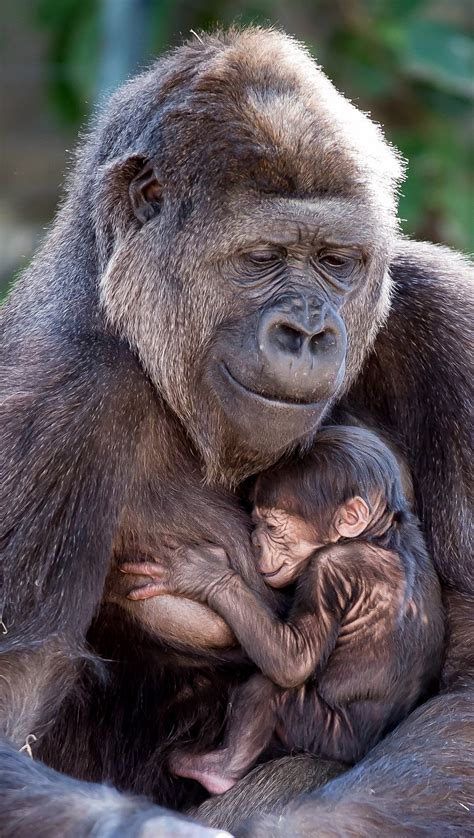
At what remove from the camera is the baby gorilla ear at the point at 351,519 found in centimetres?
469

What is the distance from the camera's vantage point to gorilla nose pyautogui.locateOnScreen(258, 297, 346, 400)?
14.0 ft

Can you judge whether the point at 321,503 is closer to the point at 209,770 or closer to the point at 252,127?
the point at 209,770

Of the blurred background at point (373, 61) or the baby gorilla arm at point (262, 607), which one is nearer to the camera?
the baby gorilla arm at point (262, 607)

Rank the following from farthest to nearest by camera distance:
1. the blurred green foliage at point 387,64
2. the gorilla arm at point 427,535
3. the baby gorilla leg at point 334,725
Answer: the blurred green foliage at point 387,64 < the baby gorilla leg at point 334,725 < the gorilla arm at point 427,535

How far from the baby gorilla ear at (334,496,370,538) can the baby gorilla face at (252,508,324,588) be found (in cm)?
9

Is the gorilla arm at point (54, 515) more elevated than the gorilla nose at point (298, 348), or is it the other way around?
the gorilla nose at point (298, 348)

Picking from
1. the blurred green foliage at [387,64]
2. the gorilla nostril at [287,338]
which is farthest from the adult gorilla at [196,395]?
the blurred green foliage at [387,64]

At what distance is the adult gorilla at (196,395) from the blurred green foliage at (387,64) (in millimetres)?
4683

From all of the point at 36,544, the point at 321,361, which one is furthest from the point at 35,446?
the point at 321,361

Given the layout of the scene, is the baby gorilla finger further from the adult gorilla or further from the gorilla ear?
the gorilla ear

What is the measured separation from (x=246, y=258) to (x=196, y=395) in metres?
0.49

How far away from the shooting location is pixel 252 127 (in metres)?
4.53

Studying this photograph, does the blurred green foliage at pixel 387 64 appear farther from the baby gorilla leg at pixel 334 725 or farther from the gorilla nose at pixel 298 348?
the baby gorilla leg at pixel 334 725

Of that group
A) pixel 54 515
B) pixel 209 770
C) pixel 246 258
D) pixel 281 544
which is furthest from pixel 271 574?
pixel 246 258
